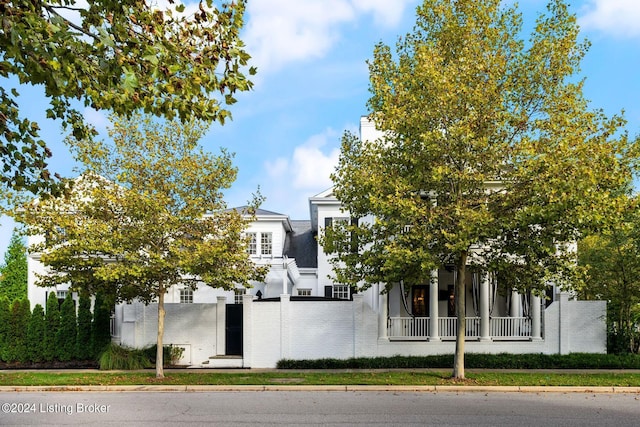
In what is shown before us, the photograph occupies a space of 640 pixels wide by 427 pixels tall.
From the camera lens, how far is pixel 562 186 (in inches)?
687

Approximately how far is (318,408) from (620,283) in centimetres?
1584

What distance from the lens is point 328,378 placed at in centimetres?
1969

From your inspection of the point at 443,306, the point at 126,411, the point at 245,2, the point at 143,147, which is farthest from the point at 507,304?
the point at 245,2

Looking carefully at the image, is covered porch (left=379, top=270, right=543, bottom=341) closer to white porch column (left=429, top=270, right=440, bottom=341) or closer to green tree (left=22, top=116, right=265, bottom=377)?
white porch column (left=429, top=270, right=440, bottom=341)

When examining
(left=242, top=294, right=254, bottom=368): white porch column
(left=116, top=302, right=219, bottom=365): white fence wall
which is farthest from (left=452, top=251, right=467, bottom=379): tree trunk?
(left=116, top=302, right=219, bottom=365): white fence wall

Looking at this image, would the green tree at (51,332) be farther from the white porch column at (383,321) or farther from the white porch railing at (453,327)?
the white porch railing at (453,327)

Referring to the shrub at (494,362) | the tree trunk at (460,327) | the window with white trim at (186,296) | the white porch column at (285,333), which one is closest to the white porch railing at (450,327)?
the shrub at (494,362)

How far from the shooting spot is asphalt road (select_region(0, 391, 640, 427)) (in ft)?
40.9

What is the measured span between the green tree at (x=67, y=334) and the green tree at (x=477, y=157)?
35.9ft

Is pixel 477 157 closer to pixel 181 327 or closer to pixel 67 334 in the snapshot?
pixel 181 327

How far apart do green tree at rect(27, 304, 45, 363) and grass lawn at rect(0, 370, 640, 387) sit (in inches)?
137

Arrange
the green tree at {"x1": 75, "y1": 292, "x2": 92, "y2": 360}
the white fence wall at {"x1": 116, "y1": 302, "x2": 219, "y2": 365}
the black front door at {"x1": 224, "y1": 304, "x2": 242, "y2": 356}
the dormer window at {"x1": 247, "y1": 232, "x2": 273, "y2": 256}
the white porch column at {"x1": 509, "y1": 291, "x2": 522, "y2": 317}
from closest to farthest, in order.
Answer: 1. the white fence wall at {"x1": 116, "y1": 302, "x2": 219, "y2": 365}
2. the black front door at {"x1": 224, "y1": 304, "x2": 242, "y2": 356}
3. the green tree at {"x1": 75, "y1": 292, "x2": 92, "y2": 360}
4. the white porch column at {"x1": 509, "y1": 291, "x2": 522, "y2": 317}
5. the dormer window at {"x1": 247, "y1": 232, "x2": 273, "y2": 256}

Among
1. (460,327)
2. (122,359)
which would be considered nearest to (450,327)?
(460,327)

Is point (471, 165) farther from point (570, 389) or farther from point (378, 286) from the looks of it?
point (378, 286)
